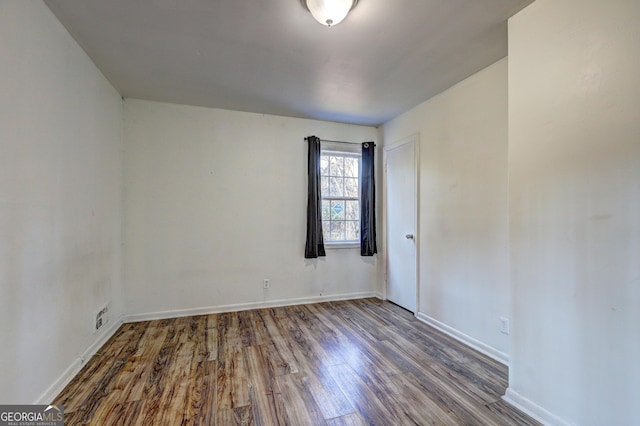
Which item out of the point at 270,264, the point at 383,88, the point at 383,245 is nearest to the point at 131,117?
the point at 270,264

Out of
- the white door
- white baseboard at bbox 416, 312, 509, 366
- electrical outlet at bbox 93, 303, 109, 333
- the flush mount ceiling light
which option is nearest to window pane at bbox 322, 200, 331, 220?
the white door

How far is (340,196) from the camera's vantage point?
4.06 metres

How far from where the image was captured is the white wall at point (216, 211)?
3230 millimetres

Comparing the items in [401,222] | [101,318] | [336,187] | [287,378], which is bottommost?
[287,378]

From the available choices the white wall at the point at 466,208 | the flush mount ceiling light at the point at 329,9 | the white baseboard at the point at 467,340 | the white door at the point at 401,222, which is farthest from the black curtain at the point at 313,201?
the flush mount ceiling light at the point at 329,9

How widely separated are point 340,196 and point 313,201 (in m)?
0.50

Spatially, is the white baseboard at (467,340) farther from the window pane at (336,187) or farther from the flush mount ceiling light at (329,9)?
the flush mount ceiling light at (329,9)

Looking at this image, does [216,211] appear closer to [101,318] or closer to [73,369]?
[101,318]

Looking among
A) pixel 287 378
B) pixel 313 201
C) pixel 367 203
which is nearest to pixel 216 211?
pixel 313 201

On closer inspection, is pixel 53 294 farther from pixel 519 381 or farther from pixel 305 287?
pixel 519 381

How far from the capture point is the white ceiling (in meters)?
1.78

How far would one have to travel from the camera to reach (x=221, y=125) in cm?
350

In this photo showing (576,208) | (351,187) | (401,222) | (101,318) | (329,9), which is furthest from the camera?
(351,187)

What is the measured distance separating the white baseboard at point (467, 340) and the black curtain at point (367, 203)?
1.16 metres
